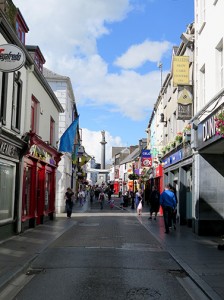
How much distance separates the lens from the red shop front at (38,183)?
16.1m

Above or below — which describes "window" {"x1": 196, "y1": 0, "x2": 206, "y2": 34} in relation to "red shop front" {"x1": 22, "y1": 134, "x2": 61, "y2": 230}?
above

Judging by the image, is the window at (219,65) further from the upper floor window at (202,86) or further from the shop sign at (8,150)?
the shop sign at (8,150)

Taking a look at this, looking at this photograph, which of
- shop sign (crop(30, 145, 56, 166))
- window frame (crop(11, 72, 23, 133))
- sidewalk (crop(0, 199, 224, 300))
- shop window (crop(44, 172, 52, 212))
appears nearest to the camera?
sidewalk (crop(0, 199, 224, 300))

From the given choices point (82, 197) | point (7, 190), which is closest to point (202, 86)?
point (7, 190)

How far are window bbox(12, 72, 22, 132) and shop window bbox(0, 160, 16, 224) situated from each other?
1494mm

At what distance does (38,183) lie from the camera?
1886 cm

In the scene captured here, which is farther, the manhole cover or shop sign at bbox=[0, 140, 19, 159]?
shop sign at bbox=[0, 140, 19, 159]

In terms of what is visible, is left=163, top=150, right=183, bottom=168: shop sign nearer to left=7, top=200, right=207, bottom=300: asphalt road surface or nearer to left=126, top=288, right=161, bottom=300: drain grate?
left=7, top=200, right=207, bottom=300: asphalt road surface

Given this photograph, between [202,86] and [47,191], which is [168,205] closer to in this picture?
[202,86]

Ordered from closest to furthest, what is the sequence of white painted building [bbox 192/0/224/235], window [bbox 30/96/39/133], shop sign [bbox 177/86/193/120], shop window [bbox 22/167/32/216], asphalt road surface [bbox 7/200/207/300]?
asphalt road surface [bbox 7/200/207/300], white painted building [bbox 192/0/224/235], shop window [bbox 22/167/32/216], window [bbox 30/96/39/133], shop sign [bbox 177/86/193/120]

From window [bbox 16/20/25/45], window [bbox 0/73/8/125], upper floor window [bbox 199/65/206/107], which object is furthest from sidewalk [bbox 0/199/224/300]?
window [bbox 16/20/25/45]

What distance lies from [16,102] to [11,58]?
4537 mm

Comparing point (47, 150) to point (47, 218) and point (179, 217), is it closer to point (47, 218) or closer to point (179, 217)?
point (47, 218)

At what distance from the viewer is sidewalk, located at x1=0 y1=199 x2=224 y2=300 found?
7361 mm
